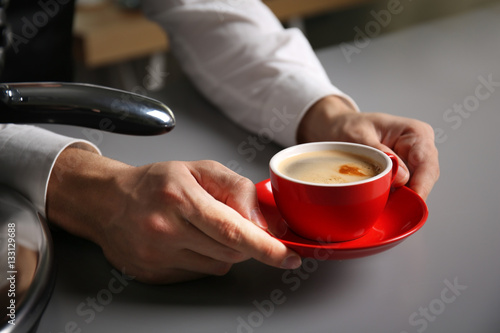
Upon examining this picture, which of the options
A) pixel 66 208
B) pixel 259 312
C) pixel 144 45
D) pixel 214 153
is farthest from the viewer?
pixel 144 45

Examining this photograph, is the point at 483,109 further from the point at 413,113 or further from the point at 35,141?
the point at 35,141

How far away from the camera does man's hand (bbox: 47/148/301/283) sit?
17.3 inches

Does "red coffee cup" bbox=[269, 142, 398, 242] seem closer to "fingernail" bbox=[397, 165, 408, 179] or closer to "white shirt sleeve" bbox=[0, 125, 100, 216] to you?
"fingernail" bbox=[397, 165, 408, 179]

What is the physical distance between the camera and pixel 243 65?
2.70 feet

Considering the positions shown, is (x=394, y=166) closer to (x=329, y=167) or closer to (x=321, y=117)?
(x=329, y=167)

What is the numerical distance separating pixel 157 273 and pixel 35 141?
0.21 metres

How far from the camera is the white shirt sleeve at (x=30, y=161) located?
54 centimetres

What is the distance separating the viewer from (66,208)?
0.53 meters

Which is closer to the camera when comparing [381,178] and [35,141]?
[381,178]

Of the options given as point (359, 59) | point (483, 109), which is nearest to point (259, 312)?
point (483, 109)

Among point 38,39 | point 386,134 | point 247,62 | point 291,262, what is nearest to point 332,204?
point 291,262

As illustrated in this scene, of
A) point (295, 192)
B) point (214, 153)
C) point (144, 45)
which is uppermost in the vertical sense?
point (295, 192)

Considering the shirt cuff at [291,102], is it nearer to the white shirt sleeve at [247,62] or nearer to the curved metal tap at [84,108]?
the white shirt sleeve at [247,62]

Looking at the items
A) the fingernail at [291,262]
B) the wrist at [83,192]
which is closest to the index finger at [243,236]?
the fingernail at [291,262]
